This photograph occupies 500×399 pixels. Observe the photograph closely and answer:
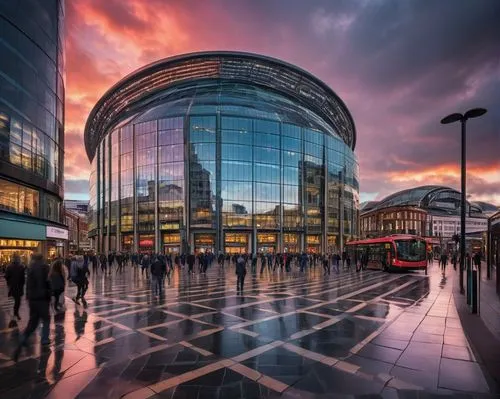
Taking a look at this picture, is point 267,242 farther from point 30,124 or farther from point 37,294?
point 37,294

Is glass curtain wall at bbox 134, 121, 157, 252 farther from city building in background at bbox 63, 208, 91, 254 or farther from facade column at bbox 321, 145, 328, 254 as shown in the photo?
city building in background at bbox 63, 208, 91, 254

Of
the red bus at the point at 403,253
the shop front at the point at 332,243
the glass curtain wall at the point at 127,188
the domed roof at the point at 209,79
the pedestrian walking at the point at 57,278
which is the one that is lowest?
the shop front at the point at 332,243

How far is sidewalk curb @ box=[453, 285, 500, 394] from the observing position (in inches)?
215

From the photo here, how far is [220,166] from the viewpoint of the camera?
67500 mm

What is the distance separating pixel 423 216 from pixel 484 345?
144407 millimetres

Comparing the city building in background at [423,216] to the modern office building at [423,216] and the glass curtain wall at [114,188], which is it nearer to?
the modern office building at [423,216]

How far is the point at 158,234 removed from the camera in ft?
224

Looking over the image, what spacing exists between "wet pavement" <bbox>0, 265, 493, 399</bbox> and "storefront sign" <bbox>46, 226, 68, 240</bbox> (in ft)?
73.2

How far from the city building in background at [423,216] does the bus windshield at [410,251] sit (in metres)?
101

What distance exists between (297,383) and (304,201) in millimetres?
69482

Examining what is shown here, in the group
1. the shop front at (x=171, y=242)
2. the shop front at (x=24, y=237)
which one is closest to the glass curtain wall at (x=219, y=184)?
the shop front at (x=171, y=242)

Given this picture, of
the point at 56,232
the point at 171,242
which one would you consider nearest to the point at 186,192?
the point at 171,242

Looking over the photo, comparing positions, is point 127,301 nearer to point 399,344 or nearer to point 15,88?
point 399,344

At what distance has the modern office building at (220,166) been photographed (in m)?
67.6
